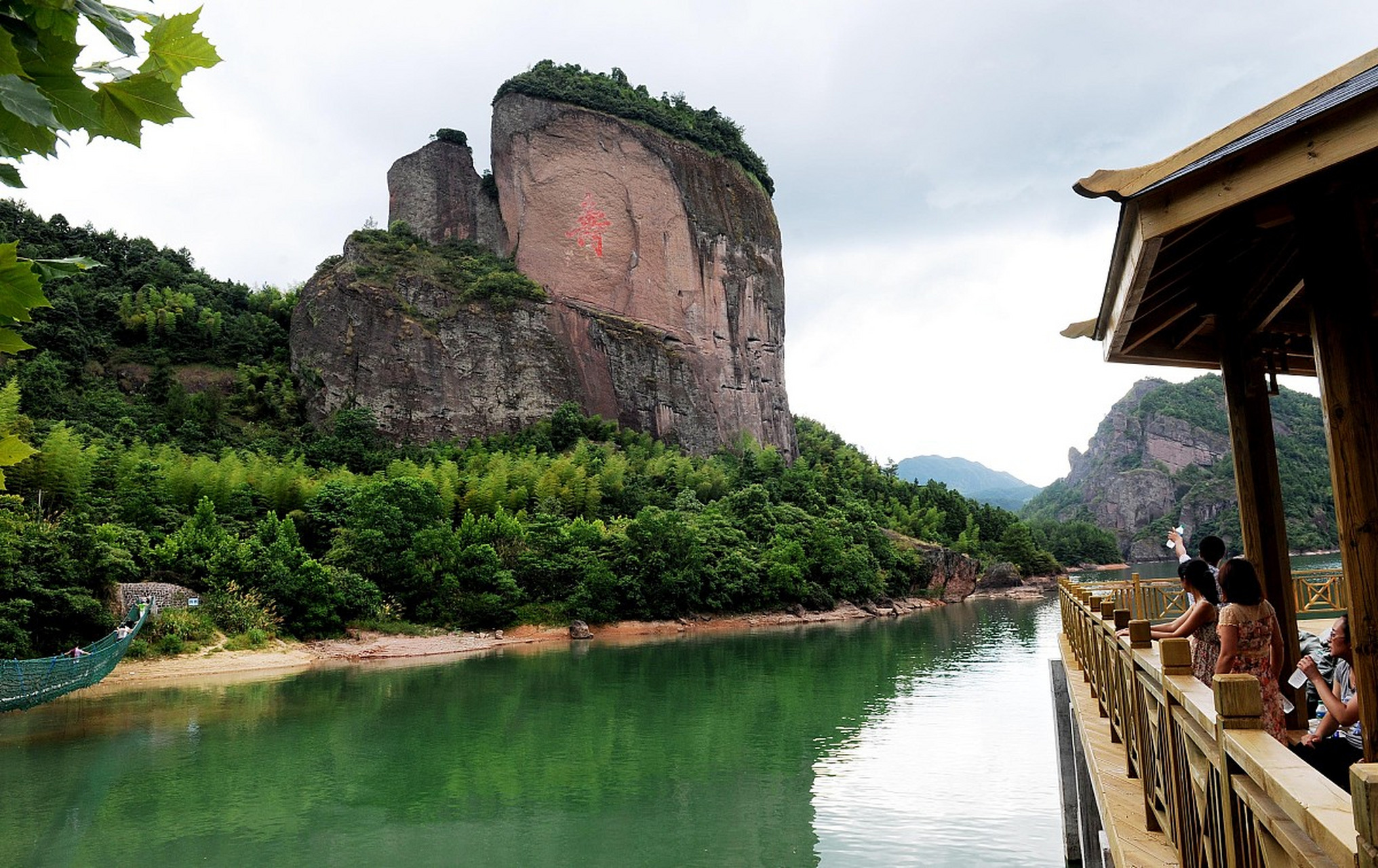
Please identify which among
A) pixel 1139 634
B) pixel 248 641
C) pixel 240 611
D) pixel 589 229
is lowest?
pixel 248 641

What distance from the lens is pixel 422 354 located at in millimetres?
31688

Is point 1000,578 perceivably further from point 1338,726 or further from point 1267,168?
point 1267,168

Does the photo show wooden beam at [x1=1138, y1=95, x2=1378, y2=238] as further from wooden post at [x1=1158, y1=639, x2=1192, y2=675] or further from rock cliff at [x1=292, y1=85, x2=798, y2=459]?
rock cliff at [x1=292, y1=85, x2=798, y2=459]

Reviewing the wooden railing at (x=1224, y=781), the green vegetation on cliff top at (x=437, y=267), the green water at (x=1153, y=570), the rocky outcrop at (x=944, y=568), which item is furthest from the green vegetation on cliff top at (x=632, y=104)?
the wooden railing at (x=1224, y=781)

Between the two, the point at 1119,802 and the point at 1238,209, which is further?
the point at 1119,802

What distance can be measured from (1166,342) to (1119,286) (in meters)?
1.83

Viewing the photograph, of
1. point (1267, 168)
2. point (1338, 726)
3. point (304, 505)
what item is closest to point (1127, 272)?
point (1267, 168)

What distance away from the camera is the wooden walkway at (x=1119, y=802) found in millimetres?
2471

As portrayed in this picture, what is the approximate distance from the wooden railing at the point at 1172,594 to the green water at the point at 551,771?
5.96ft

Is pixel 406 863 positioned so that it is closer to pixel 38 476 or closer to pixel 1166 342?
pixel 1166 342

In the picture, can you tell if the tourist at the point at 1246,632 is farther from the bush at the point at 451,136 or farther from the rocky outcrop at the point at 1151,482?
the rocky outcrop at the point at 1151,482

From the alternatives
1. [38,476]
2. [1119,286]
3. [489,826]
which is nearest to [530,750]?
[489,826]

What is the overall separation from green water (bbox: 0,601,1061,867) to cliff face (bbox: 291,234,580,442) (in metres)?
16.7

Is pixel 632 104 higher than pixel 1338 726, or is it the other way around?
pixel 632 104
